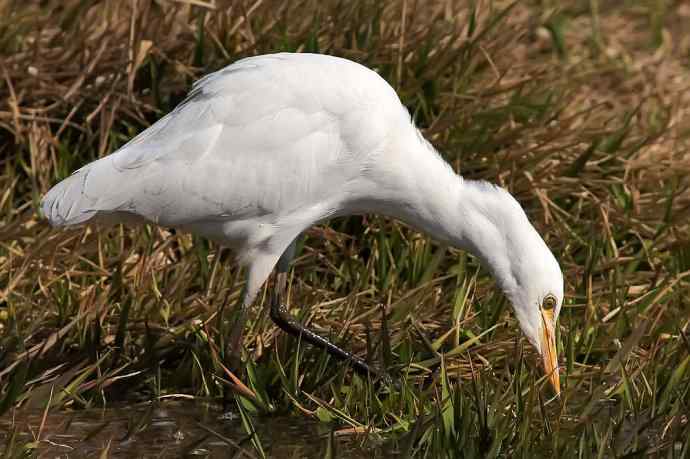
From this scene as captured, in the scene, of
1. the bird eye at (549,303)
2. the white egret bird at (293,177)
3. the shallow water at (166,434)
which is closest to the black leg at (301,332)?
the white egret bird at (293,177)

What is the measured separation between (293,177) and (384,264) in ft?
3.19

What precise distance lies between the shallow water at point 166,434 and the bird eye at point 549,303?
0.92 meters

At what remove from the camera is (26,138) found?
19.5 feet

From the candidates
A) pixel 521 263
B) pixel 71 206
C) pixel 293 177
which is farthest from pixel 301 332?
pixel 71 206

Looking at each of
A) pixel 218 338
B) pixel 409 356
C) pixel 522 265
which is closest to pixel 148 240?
pixel 218 338

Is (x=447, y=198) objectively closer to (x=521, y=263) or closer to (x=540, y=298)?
(x=521, y=263)

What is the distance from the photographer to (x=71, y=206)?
454cm

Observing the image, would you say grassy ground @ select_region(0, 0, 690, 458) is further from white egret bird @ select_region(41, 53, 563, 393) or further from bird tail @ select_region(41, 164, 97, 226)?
bird tail @ select_region(41, 164, 97, 226)

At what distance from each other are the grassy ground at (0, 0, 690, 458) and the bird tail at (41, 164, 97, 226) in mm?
466

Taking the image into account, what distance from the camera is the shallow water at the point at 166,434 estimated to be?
4.16 meters

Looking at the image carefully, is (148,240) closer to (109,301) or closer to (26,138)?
(109,301)

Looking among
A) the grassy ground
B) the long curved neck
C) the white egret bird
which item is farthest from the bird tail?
the long curved neck

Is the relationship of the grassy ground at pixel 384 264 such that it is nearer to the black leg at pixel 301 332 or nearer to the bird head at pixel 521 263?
the black leg at pixel 301 332

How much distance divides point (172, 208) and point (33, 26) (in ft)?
6.73
